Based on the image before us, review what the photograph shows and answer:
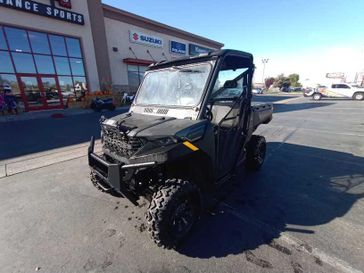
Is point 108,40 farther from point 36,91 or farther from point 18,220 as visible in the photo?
point 18,220

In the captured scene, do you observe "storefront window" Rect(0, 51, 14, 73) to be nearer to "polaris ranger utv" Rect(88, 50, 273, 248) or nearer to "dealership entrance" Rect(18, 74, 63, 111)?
"dealership entrance" Rect(18, 74, 63, 111)

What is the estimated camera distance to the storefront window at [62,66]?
1642cm

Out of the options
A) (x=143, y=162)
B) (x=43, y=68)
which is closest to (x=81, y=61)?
(x=43, y=68)

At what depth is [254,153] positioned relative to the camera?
423 centimetres

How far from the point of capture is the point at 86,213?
3039 millimetres

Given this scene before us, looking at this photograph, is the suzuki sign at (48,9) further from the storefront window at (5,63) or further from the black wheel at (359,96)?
the black wheel at (359,96)

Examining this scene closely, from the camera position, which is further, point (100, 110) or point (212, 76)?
point (100, 110)

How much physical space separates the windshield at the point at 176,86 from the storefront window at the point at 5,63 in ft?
53.5

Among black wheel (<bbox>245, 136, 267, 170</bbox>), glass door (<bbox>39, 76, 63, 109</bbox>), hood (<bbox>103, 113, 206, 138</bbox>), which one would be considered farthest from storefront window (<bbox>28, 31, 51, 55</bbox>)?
black wheel (<bbox>245, 136, 267, 170</bbox>)

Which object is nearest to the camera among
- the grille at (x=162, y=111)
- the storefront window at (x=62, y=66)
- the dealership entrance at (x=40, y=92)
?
the grille at (x=162, y=111)

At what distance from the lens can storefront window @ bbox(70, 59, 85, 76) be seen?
17413 millimetres

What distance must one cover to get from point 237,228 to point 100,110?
1647cm

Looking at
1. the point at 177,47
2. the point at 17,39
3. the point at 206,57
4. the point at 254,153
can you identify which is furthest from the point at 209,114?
the point at 177,47

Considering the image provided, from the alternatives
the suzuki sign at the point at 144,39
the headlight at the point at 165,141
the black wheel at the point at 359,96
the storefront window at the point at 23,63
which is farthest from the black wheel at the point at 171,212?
the black wheel at the point at 359,96
